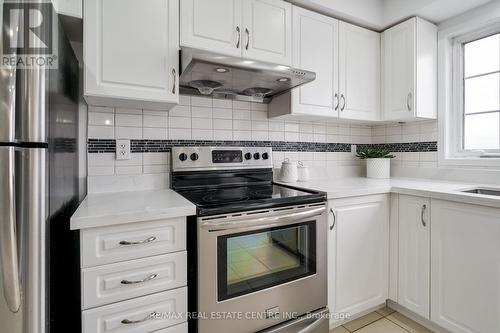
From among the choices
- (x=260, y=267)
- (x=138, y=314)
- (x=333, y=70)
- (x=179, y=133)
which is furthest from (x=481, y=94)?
(x=138, y=314)

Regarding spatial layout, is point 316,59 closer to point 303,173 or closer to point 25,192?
point 303,173

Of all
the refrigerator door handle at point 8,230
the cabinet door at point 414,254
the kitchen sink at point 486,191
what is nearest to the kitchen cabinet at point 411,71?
the kitchen sink at point 486,191

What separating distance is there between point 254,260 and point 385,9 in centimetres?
215

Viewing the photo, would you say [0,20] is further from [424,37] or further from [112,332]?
[424,37]

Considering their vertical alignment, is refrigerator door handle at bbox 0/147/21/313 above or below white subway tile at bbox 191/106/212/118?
below

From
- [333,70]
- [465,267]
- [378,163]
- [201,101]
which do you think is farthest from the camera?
[378,163]

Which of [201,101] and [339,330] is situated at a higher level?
[201,101]

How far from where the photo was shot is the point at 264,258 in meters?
1.29

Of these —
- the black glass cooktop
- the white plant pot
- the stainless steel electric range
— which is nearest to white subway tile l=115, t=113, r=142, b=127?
the stainless steel electric range

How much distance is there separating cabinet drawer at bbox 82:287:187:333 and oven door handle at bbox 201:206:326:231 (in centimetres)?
31

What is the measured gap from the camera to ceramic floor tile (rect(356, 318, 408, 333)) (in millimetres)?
1545

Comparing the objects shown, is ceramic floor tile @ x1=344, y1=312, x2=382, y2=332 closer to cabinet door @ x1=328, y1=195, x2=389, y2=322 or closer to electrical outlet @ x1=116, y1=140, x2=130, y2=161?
cabinet door @ x1=328, y1=195, x2=389, y2=322

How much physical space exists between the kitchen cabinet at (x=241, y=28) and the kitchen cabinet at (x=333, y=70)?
4.6 inches

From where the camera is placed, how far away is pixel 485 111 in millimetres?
1842
